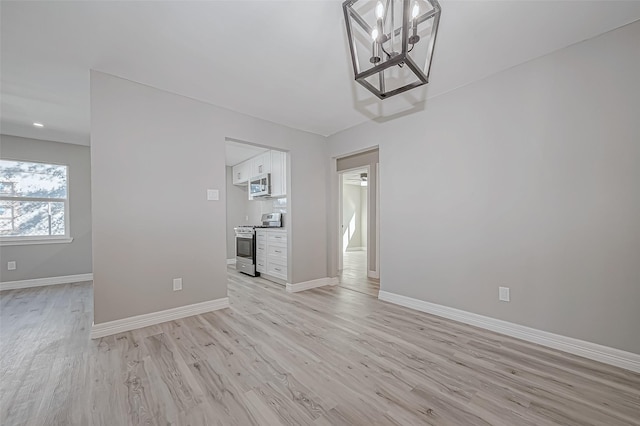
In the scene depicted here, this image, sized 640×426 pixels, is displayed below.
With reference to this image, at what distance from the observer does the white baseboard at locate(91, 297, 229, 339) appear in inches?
97.0

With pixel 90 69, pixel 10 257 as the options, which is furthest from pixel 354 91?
pixel 10 257

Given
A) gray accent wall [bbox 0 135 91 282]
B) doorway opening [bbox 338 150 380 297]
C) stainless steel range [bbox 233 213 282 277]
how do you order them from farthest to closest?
stainless steel range [bbox 233 213 282 277] → doorway opening [bbox 338 150 380 297] → gray accent wall [bbox 0 135 91 282]

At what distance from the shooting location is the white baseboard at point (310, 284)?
3998 mm

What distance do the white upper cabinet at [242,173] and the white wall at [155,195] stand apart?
247 cm

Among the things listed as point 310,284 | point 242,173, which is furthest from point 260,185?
point 310,284

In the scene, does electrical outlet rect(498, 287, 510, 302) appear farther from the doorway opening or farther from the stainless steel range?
the stainless steel range

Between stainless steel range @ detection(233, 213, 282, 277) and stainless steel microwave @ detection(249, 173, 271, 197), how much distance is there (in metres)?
0.48

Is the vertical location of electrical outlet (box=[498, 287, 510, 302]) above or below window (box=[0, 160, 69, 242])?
below

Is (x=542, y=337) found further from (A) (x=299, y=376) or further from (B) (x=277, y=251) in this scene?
(B) (x=277, y=251)

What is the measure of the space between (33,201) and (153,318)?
146 inches

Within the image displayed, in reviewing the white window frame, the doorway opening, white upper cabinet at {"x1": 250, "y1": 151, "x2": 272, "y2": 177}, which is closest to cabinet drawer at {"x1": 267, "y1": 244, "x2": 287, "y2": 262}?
the doorway opening

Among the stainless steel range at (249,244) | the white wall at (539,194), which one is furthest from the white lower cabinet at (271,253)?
the white wall at (539,194)

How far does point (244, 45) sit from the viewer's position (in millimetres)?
2143

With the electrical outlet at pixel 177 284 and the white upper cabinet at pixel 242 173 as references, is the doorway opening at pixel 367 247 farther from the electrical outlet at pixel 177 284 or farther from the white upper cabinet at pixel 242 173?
the electrical outlet at pixel 177 284
